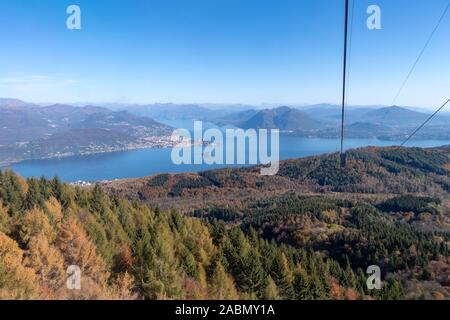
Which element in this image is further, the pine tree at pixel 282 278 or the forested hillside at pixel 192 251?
the pine tree at pixel 282 278

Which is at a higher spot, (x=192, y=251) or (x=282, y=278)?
(x=192, y=251)

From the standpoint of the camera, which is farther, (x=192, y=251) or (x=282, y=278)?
(x=192, y=251)

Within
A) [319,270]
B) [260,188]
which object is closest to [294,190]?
[260,188]

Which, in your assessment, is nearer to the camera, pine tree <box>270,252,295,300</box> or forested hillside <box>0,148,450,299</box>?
forested hillside <box>0,148,450,299</box>

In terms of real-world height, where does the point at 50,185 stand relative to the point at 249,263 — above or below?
above
